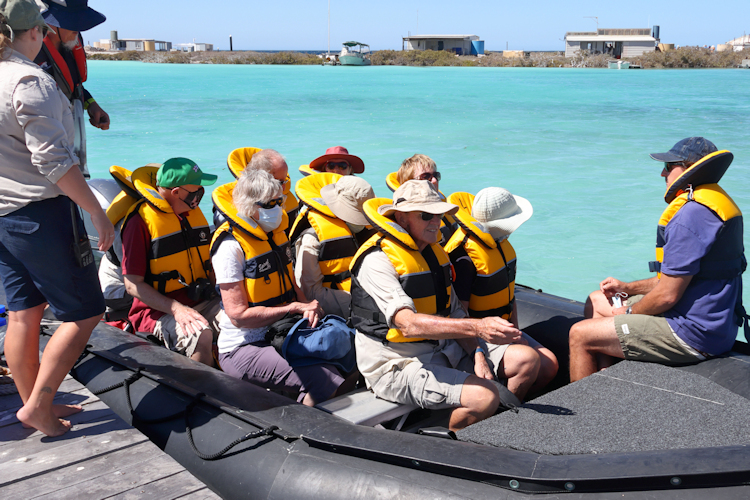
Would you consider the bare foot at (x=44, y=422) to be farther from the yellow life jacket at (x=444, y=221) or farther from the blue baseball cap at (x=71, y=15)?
the yellow life jacket at (x=444, y=221)

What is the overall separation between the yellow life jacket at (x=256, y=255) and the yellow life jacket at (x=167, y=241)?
1.01 feet

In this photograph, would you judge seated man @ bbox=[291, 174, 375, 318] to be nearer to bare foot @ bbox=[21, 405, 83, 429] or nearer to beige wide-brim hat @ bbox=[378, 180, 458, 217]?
beige wide-brim hat @ bbox=[378, 180, 458, 217]

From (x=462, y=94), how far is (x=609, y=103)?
26.1 ft

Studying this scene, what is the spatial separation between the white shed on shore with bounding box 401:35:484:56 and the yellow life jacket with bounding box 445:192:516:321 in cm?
6897

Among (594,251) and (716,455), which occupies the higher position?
(716,455)

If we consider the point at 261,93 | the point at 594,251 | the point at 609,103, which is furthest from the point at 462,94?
the point at 594,251

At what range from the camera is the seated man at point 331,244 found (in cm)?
287

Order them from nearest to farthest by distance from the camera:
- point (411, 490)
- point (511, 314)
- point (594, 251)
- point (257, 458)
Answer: point (411, 490)
point (257, 458)
point (511, 314)
point (594, 251)

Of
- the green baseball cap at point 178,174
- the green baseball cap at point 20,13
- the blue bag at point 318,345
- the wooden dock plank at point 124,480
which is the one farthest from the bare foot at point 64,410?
the green baseball cap at point 20,13

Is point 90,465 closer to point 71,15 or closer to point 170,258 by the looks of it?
point 170,258

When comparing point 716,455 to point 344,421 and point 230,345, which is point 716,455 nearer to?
point 344,421

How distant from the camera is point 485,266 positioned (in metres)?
2.60

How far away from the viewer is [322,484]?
1.90m

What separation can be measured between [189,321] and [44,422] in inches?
27.3
